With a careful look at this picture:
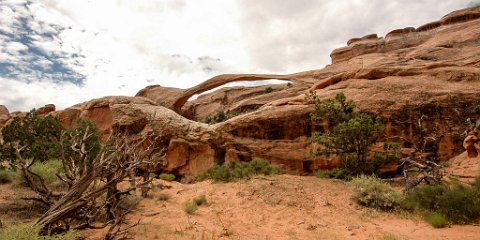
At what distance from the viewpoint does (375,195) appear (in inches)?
384

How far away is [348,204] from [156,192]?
298 inches

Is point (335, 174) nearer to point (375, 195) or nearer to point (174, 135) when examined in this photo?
point (375, 195)

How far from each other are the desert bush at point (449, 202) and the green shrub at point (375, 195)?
1.18 feet

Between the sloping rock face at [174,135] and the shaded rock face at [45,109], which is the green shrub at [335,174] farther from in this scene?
the shaded rock face at [45,109]

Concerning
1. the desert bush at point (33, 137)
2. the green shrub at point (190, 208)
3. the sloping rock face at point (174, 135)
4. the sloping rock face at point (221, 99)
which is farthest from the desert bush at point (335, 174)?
the sloping rock face at point (221, 99)

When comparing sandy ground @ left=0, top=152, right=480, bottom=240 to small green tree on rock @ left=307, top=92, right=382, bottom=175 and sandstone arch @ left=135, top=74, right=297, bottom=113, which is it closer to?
small green tree on rock @ left=307, top=92, right=382, bottom=175

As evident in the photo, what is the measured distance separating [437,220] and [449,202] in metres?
0.84

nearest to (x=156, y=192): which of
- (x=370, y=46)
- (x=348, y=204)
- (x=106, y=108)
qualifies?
(x=348, y=204)

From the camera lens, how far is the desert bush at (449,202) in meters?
7.53

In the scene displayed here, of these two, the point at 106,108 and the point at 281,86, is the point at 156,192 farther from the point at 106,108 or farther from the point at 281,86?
the point at 281,86

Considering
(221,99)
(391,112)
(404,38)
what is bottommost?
(391,112)

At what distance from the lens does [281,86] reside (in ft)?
115

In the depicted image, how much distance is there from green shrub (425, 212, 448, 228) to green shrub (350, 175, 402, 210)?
5.41ft

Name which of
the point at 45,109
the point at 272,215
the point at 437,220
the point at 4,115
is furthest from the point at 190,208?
the point at 4,115
